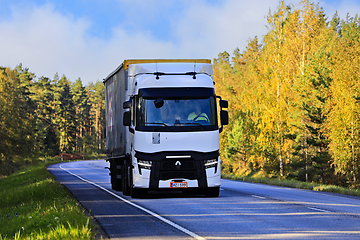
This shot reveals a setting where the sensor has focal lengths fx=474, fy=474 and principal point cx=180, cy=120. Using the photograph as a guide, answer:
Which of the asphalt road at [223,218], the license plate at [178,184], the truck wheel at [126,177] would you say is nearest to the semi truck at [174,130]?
the license plate at [178,184]

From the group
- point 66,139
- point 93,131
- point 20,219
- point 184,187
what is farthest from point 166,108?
point 93,131

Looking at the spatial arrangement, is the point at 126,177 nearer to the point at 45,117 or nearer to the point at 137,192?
the point at 137,192

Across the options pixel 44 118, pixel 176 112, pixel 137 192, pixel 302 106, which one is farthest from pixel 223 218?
pixel 44 118

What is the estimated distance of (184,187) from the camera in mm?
13836

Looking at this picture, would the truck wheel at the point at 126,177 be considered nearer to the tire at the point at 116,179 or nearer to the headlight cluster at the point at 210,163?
the tire at the point at 116,179

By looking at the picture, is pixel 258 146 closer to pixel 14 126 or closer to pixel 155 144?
pixel 155 144

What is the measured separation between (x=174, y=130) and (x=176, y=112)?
558 millimetres

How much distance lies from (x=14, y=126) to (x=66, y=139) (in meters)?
50.2

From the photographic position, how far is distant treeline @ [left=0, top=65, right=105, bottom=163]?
68.4 metres

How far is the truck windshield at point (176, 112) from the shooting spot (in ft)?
45.9

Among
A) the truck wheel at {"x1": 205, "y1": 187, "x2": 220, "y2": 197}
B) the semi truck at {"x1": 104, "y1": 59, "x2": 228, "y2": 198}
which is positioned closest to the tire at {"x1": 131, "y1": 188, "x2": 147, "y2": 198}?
the semi truck at {"x1": 104, "y1": 59, "x2": 228, "y2": 198}

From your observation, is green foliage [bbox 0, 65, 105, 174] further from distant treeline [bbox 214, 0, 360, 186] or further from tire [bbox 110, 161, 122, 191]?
tire [bbox 110, 161, 122, 191]

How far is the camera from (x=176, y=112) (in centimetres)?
1402

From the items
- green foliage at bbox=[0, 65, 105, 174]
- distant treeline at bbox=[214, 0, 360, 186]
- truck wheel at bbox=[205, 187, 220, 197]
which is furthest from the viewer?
green foliage at bbox=[0, 65, 105, 174]
